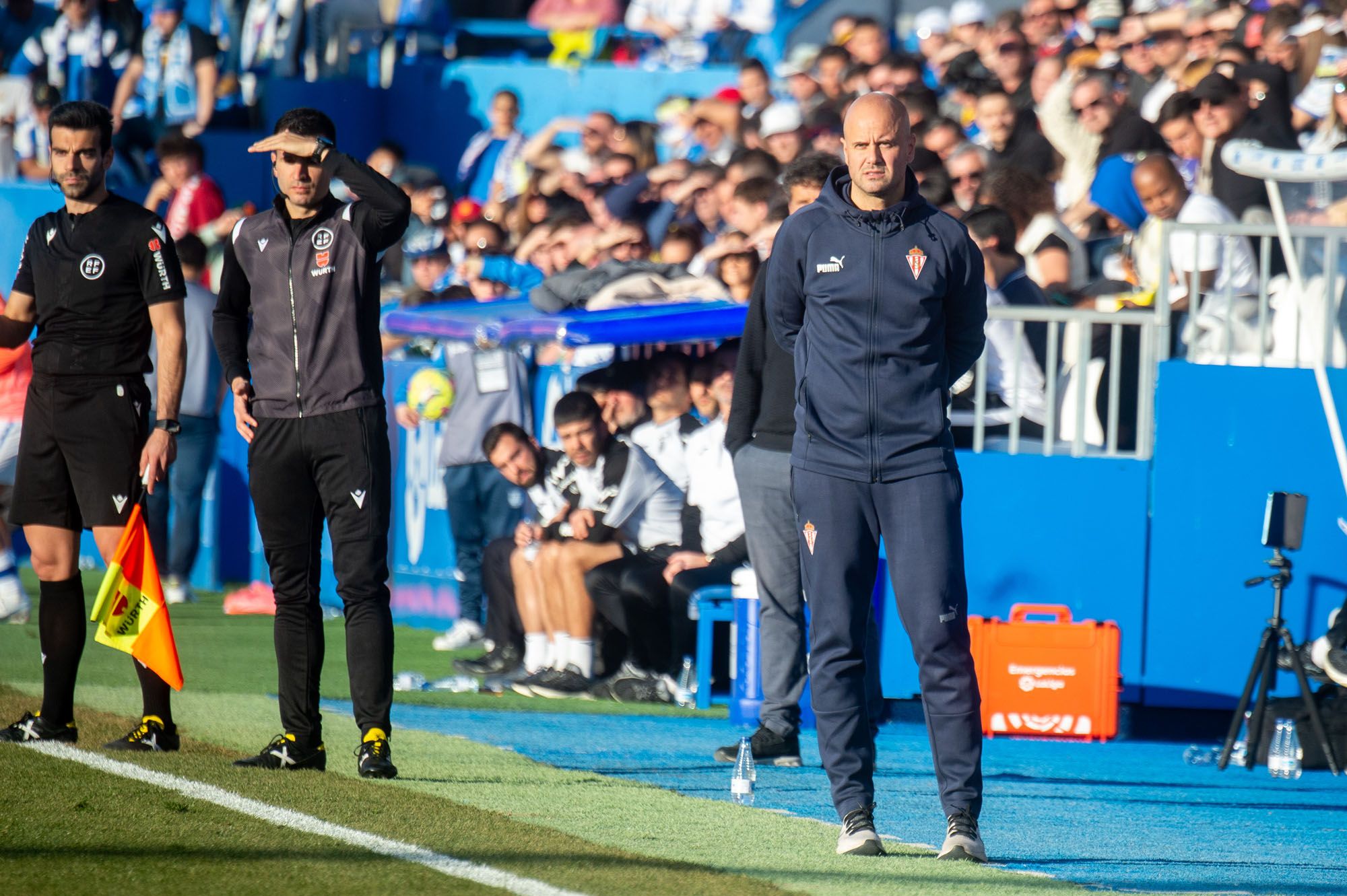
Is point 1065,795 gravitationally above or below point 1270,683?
below

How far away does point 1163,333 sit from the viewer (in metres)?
9.13

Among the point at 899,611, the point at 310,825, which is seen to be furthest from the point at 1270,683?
the point at 310,825

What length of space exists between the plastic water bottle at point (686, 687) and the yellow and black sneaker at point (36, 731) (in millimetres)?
3300

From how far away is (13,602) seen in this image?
36.9 feet

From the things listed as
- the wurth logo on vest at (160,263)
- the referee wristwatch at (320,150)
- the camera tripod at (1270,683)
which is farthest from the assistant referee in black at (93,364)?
the camera tripod at (1270,683)

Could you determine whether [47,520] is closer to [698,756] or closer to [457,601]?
[698,756]

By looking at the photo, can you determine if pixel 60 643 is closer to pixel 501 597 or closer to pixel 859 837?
pixel 859 837

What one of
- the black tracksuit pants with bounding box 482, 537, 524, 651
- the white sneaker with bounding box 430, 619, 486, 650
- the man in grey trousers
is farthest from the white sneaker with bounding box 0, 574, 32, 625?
the man in grey trousers

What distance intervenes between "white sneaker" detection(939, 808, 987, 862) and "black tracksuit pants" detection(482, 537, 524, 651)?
4.79 m

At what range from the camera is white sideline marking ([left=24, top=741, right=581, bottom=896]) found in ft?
16.8

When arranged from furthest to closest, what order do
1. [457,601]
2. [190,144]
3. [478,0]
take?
[478,0], [190,144], [457,601]

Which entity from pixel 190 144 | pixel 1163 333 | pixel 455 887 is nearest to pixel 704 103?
pixel 190 144

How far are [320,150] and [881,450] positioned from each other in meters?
2.13

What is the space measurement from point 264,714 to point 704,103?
31.1 feet
